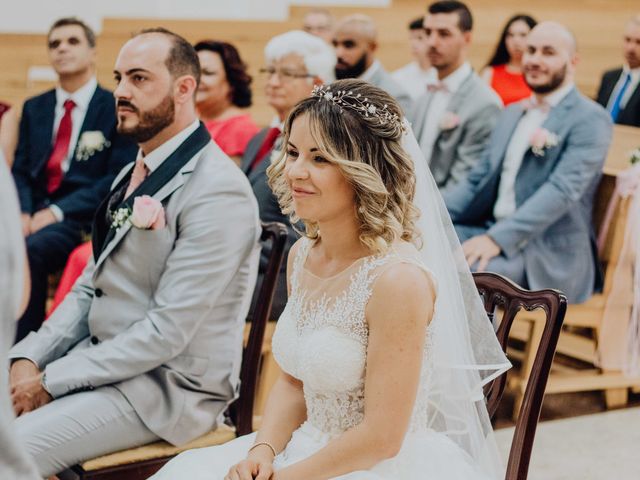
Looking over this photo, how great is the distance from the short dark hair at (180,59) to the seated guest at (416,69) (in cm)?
395

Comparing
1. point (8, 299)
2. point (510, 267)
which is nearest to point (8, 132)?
point (510, 267)

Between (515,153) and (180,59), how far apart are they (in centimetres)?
195

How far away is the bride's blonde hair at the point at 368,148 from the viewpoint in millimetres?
1829

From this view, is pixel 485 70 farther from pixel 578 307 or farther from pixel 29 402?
pixel 29 402

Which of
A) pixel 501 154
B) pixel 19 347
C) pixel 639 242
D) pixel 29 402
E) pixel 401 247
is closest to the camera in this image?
pixel 401 247

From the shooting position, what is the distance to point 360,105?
1841 millimetres

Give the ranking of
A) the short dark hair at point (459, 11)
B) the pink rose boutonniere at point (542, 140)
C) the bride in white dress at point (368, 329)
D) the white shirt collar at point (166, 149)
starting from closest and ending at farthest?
1. the bride in white dress at point (368, 329)
2. the white shirt collar at point (166, 149)
3. the pink rose boutonniere at point (542, 140)
4. the short dark hair at point (459, 11)

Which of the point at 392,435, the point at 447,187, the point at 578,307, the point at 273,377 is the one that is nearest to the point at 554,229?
the point at 578,307

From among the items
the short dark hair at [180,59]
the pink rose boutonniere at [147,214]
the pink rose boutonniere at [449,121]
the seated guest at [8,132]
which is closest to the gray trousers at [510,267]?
the pink rose boutonniere at [449,121]

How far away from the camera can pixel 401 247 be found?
1.91m

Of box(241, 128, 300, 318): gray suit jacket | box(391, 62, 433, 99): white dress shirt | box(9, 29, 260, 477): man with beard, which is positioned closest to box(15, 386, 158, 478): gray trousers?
box(9, 29, 260, 477): man with beard

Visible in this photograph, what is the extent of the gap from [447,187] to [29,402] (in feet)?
8.28

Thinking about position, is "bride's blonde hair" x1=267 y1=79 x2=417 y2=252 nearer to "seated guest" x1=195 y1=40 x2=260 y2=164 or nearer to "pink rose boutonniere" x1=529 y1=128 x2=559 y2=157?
"pink rose boutonniere" x1=529 y1=128 x2=559 y2=157

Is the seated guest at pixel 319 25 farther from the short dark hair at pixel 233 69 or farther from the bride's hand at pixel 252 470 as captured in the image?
the bride's hand at pixel 252 470
